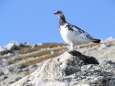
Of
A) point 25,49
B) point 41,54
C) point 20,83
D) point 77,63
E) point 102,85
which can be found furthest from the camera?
point 25,49

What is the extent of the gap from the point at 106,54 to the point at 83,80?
6340 cm

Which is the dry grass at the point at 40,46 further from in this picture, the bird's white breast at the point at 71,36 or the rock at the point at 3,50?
the bird's white breast at the point at 71,36

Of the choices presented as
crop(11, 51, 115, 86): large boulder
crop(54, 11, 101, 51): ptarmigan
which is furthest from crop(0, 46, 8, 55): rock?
crop(11, 51, 115, 86): large boulder

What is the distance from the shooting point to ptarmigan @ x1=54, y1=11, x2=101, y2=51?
22062 millimetres

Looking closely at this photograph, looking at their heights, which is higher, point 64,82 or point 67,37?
point 67,37

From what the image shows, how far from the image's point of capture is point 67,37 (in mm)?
22062

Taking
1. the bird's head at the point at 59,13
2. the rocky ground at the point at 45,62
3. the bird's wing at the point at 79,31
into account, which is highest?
the bird's head at the point at 59,13

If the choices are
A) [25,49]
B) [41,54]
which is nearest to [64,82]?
[41,54]

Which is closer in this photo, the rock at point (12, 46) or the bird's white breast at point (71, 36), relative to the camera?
the bird's white breast at point (71, 36)

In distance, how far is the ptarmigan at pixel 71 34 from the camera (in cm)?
2206

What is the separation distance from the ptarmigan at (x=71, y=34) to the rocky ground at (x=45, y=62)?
1.61 meters

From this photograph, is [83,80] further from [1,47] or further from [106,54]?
→ [1,47]

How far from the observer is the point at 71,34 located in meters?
22.1

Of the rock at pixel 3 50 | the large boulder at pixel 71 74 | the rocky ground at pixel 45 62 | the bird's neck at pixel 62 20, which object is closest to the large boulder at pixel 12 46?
the rocky ground at pixel 45 62
